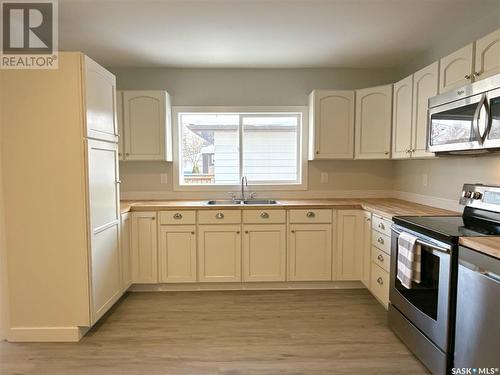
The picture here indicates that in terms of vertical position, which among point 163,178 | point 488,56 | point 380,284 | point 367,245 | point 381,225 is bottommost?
point 380,284

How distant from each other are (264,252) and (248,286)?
1.37 ft

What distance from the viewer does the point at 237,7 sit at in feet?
7.02

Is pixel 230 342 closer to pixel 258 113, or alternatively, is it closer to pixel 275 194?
pixel 275 194

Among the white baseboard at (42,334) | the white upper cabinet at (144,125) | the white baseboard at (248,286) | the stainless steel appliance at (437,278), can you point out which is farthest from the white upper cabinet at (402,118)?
the white baseboard at (42,334)

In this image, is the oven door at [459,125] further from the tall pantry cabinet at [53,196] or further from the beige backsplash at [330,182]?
the tall pantry cabinet at [53,196]

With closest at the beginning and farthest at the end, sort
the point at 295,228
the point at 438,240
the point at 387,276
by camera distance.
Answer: the point at 438,240
the point at 387,276
the point at 295,228

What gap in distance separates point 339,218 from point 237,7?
2.09 m

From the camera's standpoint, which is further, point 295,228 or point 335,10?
point 295,228

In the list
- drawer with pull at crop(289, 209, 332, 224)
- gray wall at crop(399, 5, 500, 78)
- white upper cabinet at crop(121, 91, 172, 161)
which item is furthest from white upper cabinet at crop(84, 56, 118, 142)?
gray wall at crop(399, 5, 500, 78)

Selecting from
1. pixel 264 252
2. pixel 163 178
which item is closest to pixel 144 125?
pixel 163 178

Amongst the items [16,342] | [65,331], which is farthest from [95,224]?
[16,342]

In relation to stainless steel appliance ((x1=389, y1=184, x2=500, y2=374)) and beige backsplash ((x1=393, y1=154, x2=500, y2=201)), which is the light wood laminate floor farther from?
beige backsplash ((x1=393, y1=154, x2=500, y2=201))

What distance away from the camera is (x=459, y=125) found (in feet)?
6.49

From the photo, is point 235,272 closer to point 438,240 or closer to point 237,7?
point 438,240
